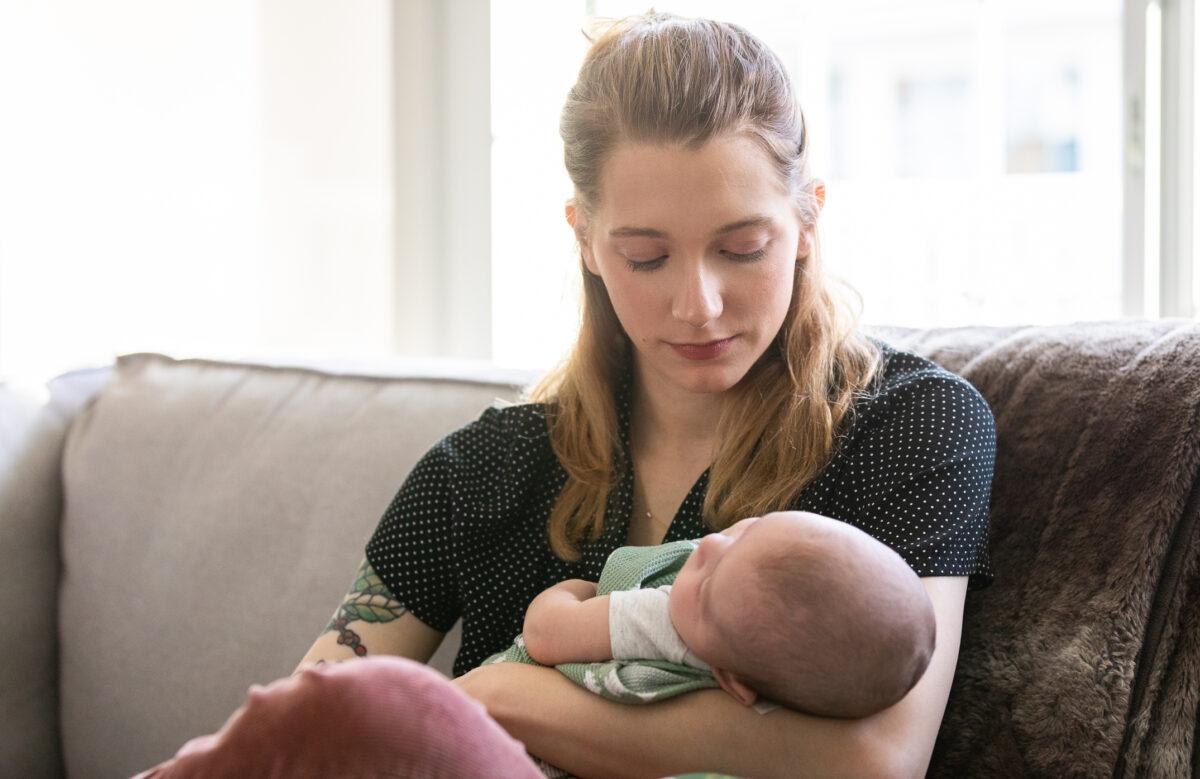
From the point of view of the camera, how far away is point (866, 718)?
1.13 m

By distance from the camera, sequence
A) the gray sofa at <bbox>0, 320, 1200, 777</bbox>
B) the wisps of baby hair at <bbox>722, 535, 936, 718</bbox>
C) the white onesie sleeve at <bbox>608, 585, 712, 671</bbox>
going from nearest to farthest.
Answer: the wisps of baby hair at <bbox>722, 535, 936, 718</bbox>, the white onesie sleeve at <bbox>608, 585, 712, 671</bbox>, the gray sofa at <bbox>0, 320, 1200, 777</bbox>

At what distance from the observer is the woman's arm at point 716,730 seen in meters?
1.12

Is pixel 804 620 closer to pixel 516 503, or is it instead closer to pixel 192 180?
pixel 516 503

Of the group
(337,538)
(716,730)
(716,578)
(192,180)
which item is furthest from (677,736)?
(192,180)

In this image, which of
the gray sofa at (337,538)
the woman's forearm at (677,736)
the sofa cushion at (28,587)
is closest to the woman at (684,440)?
the woman's forearm at (677,736)

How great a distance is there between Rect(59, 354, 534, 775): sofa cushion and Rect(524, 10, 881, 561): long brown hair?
37cm

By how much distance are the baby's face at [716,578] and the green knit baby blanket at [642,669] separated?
4 cm

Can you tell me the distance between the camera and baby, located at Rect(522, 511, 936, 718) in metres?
1.07

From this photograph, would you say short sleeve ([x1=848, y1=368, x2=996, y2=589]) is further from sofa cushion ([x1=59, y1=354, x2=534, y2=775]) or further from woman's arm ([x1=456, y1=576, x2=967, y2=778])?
sofa cushion ([x1=59, y1=354, x2=534, y2=775])

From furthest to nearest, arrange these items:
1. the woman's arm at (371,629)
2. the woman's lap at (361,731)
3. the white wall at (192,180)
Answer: the white wall at (192,180)
the woman's arm at (371,629)
the woman's lap at (361,731)

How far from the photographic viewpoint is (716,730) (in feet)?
3.80

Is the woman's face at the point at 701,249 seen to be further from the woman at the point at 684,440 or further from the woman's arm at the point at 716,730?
the woman's arm at the point at 716,730

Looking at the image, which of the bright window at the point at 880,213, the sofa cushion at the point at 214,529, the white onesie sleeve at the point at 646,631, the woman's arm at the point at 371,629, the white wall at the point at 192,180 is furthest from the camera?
the bright window at the point at 880,213

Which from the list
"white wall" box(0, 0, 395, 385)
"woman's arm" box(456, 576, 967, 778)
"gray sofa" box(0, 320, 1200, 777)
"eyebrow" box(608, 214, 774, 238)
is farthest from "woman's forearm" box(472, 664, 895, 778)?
"white wall" box(0, 0, 395, 385)
